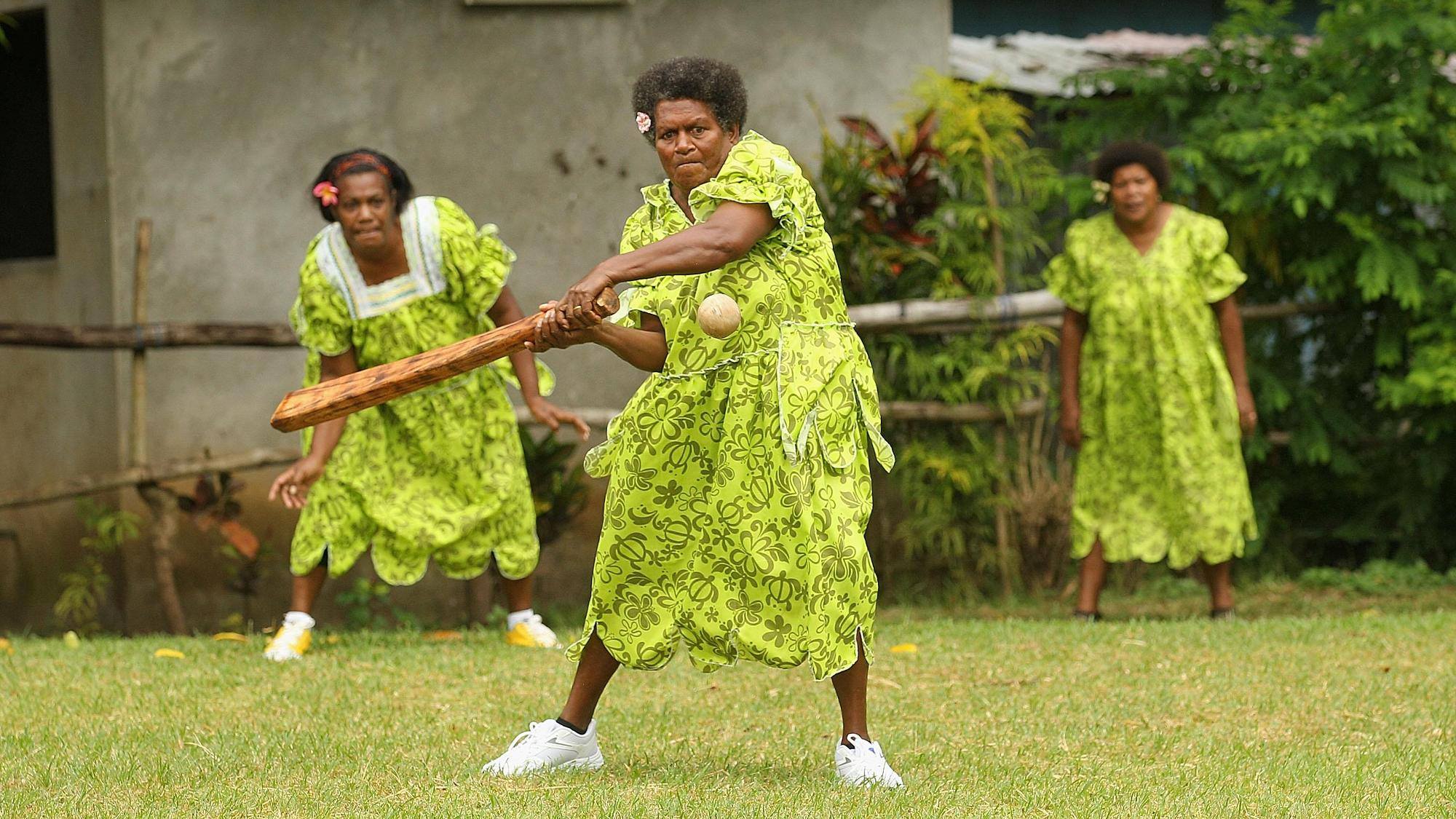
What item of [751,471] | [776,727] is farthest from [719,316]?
[776,727]

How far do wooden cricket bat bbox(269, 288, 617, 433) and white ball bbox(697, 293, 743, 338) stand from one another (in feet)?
0.63

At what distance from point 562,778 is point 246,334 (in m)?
4.33

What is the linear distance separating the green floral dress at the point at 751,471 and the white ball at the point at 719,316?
0.99 ft

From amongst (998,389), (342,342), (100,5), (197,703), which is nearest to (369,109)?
(100,5)

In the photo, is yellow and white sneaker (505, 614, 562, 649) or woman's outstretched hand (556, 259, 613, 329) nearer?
woman's outstretched hand (556, 259, 613, 329)

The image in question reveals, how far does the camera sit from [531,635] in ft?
20.9

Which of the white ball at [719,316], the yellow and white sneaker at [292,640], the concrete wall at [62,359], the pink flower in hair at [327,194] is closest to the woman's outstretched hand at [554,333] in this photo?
the white ball at [719,316]

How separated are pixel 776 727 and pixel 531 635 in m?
1.88

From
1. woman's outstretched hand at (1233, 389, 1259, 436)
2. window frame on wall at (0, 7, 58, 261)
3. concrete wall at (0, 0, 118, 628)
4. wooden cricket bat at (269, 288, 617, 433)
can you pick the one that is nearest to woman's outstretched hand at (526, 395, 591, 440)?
wooden cricket bat at (269, 288, 617, 433)

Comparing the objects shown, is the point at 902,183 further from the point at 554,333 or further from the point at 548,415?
the point at 554,333

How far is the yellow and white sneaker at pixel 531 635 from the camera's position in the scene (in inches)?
250

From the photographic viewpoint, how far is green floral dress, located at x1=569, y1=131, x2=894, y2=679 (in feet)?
12.6

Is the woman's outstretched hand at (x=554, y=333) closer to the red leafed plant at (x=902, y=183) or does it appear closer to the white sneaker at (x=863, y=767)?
the white sneaker at (x=863, y=767)

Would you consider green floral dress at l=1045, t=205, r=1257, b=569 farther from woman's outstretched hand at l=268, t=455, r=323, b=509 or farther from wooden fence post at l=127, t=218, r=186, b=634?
wooden fence post at l=127, t=218, r=186, b=634
